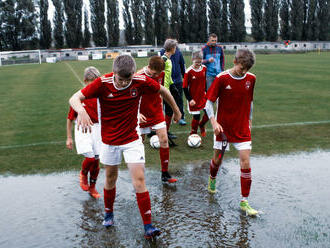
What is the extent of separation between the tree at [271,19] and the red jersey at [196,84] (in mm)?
71265

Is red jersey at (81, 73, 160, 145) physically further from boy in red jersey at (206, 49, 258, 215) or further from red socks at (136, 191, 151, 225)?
boy in red jersey at (206, 49, 258, 215)

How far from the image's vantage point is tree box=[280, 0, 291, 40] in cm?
7362

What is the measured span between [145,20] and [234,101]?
7037 cm

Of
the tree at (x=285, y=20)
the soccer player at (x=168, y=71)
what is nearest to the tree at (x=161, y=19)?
the tree at (x=285, y=20)

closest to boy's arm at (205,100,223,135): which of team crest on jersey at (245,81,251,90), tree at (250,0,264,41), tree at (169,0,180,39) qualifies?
team crest on jersey at (245,81,251,90)

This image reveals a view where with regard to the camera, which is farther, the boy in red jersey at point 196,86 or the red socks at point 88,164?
the boy in red jersey at point 196,86

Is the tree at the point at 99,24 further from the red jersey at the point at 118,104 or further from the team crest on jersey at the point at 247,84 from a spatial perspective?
the red jersey at the point at 118,104

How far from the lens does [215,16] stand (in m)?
71.9

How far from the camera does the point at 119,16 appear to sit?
7219 centimetres

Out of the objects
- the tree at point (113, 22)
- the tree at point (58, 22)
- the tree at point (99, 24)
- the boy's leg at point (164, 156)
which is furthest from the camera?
the tree at point (113, 22)

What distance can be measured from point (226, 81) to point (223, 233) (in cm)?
174

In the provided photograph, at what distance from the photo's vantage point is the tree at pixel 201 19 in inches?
2798

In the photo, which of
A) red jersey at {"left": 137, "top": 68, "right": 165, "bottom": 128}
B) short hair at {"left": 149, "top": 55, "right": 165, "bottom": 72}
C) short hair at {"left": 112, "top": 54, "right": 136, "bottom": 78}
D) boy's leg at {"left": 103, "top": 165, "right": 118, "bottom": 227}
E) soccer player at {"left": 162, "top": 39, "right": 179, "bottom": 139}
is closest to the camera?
short hair at {"left": 112, "top": 54, "right": 136, "bottom": 78}

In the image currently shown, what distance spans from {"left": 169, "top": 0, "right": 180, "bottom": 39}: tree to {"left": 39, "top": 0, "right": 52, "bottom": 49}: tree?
2415cm
